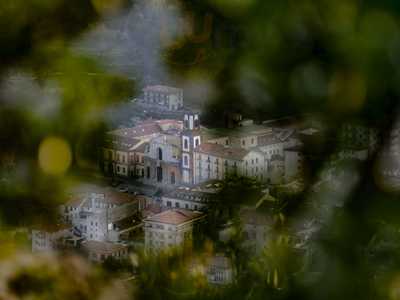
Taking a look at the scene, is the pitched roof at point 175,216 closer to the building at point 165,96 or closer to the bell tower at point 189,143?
the bell tower at point 189,143

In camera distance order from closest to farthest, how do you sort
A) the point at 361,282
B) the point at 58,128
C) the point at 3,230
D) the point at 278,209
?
the point at 361,282
the point at 278,209
the point at 58,128
the point at 3,230

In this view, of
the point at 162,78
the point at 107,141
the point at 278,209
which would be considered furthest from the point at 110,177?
the point at 278,209

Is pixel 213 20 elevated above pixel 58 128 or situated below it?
above

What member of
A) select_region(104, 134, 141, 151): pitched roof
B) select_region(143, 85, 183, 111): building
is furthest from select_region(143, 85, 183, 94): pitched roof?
select_region(104, 134, 141, 151): pitched roof

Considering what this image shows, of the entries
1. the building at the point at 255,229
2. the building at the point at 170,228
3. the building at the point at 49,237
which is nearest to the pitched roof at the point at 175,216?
the building at the point at 170,228

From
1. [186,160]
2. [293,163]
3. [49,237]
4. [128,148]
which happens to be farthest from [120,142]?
[293,163]

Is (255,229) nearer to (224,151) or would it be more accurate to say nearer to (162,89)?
(224,151)

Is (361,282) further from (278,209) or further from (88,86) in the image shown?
(88,86)
